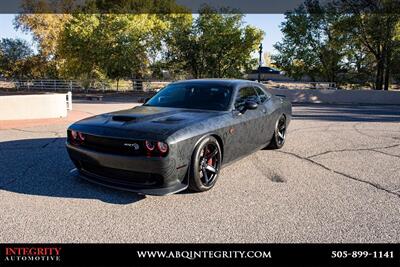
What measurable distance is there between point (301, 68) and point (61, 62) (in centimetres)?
2272

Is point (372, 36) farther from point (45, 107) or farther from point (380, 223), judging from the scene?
point (380, 223)

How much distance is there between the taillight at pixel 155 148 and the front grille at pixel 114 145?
6cm

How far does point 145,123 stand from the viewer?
410 centimetres

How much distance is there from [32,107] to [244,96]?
7.94 m

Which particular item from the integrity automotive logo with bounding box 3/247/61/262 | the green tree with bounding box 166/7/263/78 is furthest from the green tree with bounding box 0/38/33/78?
the integrity automotive logo with bounding box 3/247/61/262

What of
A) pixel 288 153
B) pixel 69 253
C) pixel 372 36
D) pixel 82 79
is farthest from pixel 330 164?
pixel 82 79

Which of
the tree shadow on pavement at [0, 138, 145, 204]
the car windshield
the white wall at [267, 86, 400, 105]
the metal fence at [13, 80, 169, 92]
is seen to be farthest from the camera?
the metal fence at [13, 80, 169, 92]

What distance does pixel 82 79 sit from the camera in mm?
30672

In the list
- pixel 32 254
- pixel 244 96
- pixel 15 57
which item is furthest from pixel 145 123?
pixel 15 57

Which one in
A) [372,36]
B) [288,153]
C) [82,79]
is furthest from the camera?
[82,79]

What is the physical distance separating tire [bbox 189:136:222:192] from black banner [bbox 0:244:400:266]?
3.75ft

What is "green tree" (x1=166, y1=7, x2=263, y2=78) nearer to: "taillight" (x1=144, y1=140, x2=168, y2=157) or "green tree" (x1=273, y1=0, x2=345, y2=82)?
"green tree" (x1=273, y1=0, x2=345, y2=82)

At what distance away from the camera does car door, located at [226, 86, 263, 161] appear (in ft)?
16.1

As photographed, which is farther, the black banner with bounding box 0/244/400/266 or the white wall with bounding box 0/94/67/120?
the white wall with bounding box 0/94/67/120
